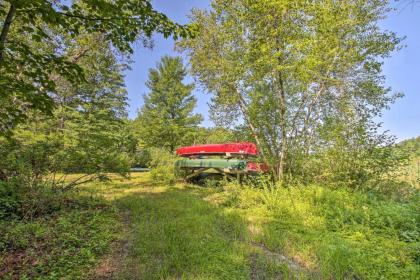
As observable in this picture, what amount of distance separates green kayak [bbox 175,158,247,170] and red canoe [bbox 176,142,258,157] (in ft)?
1.48

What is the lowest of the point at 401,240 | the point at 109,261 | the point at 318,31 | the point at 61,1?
the point at 109,261

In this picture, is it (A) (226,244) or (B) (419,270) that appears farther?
(A) (226,244)

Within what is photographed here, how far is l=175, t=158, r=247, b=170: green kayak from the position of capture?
7627 millimetres

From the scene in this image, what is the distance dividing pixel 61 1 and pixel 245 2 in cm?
454

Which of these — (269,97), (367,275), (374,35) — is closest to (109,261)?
(367,275)

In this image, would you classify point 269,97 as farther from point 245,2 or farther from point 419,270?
point 419,270

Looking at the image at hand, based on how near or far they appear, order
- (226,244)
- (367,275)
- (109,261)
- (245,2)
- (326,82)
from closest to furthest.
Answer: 1. (367,275)
2. (109,261)
3. (226,244)
4. (245,2)
5. (326,82)

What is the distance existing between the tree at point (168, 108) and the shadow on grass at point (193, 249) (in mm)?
13979

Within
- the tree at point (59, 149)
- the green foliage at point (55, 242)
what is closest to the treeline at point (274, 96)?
the tree at point (59, 149)

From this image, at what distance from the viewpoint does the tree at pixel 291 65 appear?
6.09 metres

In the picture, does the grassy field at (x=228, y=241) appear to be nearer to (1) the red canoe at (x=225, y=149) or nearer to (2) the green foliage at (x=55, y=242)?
(2) the green foliage at (x=55, y=242)

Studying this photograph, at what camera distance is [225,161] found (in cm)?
799

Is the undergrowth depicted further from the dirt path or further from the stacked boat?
the stacked boat

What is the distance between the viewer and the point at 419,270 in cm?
264
